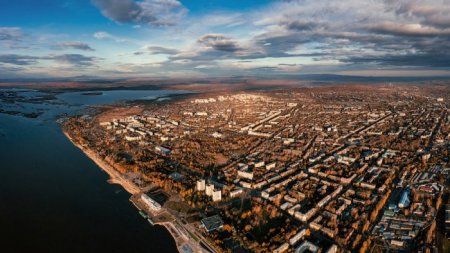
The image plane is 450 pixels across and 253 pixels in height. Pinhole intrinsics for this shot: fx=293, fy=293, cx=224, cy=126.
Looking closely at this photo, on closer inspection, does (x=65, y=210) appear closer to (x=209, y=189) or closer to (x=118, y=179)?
(x=118, y=179)

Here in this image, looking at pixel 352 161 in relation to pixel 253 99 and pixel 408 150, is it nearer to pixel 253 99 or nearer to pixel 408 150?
pixel 408 150

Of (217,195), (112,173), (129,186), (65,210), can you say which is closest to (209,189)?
(217,195)

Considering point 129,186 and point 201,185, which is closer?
point 201,185

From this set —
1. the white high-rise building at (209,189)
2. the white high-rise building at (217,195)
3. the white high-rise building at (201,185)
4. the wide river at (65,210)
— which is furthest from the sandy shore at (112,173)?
the white high-rise building at (217,195)

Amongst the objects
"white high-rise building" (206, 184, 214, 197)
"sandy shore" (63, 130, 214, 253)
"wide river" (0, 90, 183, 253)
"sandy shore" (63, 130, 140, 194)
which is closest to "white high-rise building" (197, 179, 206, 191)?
"white high-rise building" (206, 184, 214, 197)

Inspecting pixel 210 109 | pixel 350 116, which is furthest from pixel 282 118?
pixel 210 109

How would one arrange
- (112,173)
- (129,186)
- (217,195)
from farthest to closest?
(112,173) → (129,186) → (217,195)

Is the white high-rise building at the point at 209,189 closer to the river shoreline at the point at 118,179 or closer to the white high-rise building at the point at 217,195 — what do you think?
the white high-rise building at the point at 217,195
